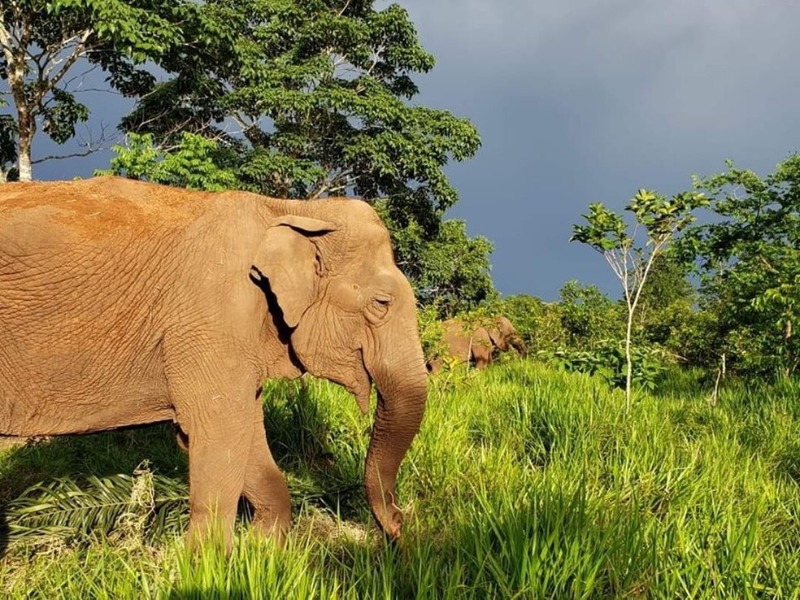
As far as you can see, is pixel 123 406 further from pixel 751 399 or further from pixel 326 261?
pixel 751 399

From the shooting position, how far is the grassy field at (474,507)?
2311mm

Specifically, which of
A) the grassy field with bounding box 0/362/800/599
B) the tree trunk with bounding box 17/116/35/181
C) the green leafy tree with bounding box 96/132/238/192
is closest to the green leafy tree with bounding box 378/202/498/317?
the green leafy tree with bounding box 96/132/238/192

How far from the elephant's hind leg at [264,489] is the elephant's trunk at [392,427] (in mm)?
547

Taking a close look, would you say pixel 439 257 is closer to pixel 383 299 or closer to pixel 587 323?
pixel 587 323

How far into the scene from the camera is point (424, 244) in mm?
18516

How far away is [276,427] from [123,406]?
2.19m

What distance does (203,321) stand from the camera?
9.89ft

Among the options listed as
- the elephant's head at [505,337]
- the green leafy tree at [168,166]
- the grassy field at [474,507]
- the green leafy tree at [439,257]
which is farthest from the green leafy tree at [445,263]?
the grassy field at [474,507]

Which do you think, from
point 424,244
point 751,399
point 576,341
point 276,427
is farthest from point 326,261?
point 424,244

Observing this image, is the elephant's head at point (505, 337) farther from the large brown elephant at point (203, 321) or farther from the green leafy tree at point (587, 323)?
the large brown elephant at point (203, 321)

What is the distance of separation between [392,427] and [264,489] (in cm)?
85

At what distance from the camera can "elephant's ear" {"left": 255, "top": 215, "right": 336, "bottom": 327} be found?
3.03 metres

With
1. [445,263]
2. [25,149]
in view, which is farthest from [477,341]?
[25,149]

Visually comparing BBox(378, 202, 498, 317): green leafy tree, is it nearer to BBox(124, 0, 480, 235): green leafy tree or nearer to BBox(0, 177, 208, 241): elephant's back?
BBox(124, 0, 480, 235): green leafy tree
